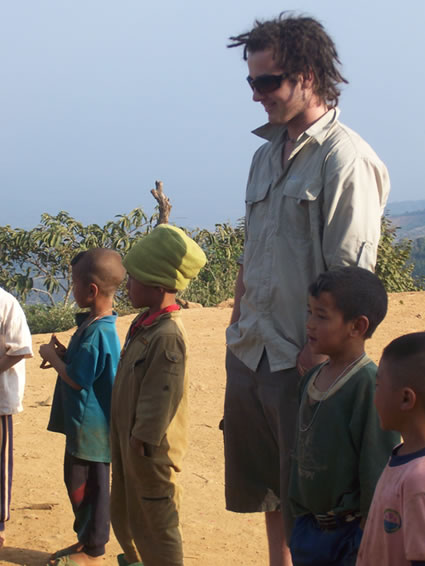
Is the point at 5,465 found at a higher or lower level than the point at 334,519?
lower

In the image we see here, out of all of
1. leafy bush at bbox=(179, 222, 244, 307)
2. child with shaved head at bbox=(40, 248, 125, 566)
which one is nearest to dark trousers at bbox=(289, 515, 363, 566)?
child with shaved head at bbox=(40, 248, 125, 566)

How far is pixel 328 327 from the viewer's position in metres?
2.55

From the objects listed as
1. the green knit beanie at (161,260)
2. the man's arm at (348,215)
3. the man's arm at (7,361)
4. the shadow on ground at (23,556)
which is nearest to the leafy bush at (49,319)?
the shadow on ground at (23,556)

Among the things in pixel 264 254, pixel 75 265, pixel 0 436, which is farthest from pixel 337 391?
pixel 0 436

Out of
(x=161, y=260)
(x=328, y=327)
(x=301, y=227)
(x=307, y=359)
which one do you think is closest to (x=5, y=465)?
(x=161, y=260)

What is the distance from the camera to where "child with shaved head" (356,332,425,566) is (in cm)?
204

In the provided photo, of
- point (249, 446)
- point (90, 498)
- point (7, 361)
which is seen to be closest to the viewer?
point (249, 446)

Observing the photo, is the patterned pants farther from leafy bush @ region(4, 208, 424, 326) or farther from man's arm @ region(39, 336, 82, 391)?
leafy bush @ region(4, 208, 424, 326)

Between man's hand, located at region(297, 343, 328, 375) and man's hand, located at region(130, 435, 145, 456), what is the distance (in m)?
0.74

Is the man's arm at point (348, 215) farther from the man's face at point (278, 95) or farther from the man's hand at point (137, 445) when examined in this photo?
the man's hand at point (137, 445)

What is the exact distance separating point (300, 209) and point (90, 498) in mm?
1676

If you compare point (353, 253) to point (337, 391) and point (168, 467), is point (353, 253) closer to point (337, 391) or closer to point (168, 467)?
point (337, 391)

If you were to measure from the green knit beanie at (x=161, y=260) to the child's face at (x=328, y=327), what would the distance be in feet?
2.99

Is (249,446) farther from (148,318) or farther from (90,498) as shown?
(90,498)
